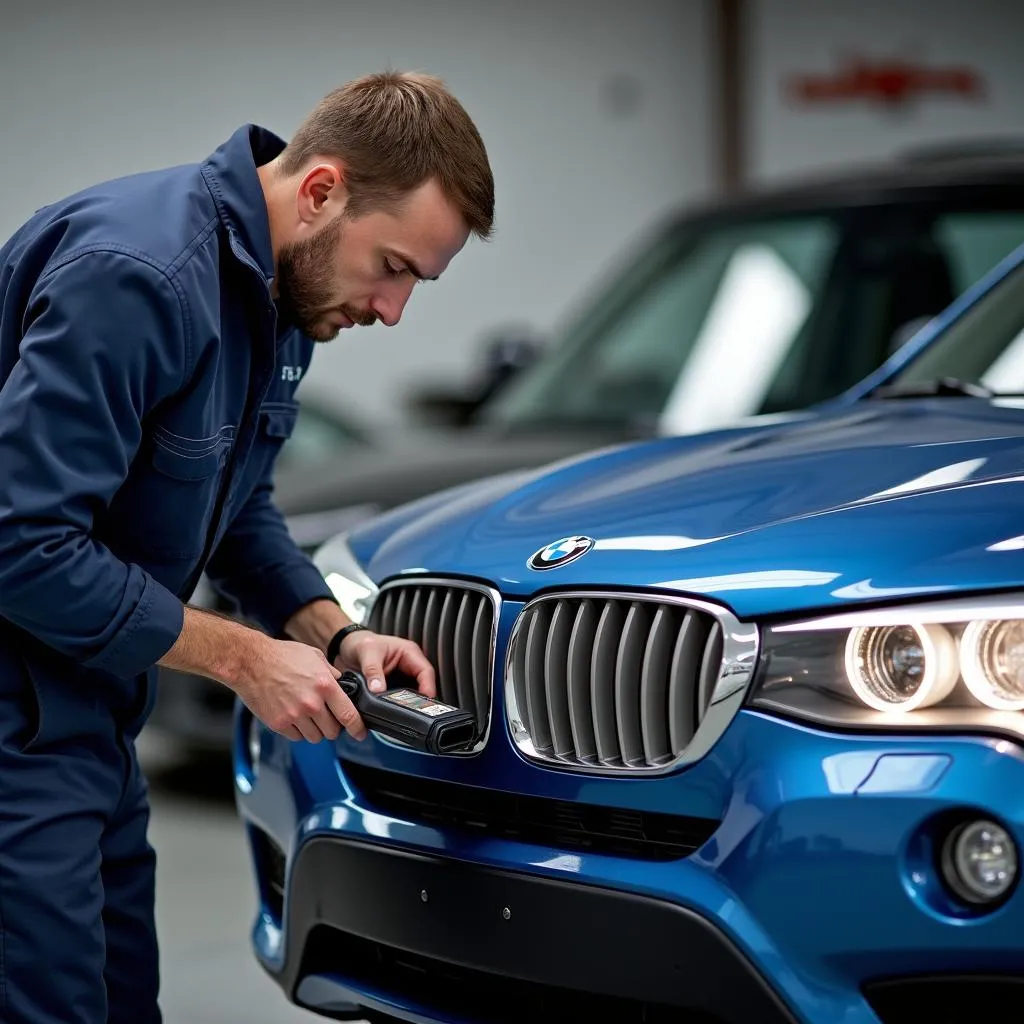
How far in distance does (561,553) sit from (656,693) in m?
0.27

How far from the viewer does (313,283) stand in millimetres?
2176

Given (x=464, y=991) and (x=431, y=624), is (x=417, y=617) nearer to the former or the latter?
(x=431, y=624)

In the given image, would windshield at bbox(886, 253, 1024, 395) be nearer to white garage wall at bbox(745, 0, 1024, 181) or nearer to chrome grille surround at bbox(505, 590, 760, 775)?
chrome grille surround at bbox(505, 590, 760, 775)

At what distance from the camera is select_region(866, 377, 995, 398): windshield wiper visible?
2762 millimetres

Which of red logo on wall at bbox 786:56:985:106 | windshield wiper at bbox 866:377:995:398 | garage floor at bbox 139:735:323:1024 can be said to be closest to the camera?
windshield wiper at bbox 866:377:995:398

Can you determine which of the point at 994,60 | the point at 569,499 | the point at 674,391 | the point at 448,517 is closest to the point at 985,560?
the point at 569,499

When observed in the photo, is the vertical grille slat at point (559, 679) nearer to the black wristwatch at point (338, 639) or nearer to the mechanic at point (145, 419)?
the mechanic at point (145, 419)

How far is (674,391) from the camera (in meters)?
4.38

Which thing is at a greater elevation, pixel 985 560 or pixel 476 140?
pixel 476 140

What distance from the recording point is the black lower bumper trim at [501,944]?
6.13ft

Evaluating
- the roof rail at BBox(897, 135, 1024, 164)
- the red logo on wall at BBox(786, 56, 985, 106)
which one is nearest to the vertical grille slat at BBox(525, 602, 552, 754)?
the roof rail at BBox(897, 135, 1024, 164)

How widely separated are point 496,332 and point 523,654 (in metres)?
11.5

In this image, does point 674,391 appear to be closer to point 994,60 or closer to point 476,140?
point 476,140

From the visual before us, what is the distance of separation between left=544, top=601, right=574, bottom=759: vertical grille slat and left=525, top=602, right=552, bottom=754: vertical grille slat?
0.04 ft
